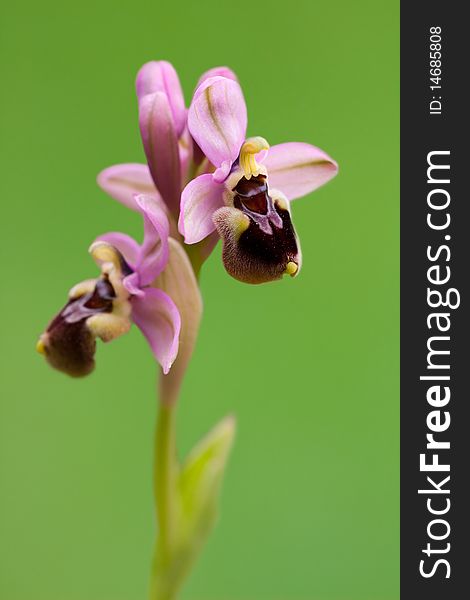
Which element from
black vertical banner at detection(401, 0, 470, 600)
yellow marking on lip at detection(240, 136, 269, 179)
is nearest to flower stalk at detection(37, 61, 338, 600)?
yellow marking on lip at detection(240, 136, 269, 179)

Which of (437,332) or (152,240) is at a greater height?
(437,332)

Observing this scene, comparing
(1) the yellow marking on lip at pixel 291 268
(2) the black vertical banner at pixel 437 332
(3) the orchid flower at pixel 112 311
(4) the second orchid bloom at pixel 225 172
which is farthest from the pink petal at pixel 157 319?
(2) the black vertical banner at pixel 437 332

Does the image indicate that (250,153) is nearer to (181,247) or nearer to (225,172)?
(225,172)

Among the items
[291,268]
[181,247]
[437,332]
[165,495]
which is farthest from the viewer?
[437,332]

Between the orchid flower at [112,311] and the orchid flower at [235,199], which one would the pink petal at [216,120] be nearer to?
the orchid flower at [235,199]

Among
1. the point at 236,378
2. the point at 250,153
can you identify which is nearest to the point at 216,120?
the point at 250,153

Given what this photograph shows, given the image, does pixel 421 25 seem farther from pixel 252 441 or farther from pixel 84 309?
pixel 252 441
